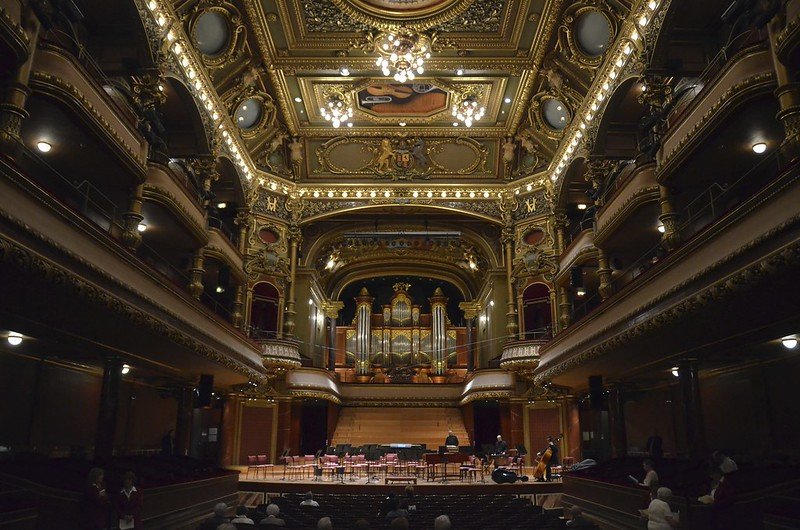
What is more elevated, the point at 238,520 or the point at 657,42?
the point at 657,42

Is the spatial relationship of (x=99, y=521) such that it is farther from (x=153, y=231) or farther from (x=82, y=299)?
(x=153, y=231)

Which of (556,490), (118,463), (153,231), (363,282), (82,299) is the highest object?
(363,282)

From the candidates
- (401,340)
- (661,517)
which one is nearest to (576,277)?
(661,517)

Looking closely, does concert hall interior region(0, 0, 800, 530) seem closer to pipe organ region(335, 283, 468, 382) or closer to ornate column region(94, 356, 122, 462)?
ornate column region(94, 356, 122, 462)

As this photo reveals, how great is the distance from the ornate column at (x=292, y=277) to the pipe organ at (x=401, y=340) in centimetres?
803

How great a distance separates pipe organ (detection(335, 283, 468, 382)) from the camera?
1190 inches

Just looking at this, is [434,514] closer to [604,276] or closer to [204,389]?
[604,276]

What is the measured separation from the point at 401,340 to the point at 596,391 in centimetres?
1608

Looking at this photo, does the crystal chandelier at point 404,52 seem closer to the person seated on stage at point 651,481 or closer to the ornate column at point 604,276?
the ornate column at point 604,276

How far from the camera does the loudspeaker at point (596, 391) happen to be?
16000 millimetres

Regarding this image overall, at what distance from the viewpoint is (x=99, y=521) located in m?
8.11

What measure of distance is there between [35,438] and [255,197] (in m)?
12.1

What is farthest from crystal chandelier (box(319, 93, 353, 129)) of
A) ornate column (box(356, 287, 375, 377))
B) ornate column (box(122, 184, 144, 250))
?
ornate column (box(356, 287, 375, 377))

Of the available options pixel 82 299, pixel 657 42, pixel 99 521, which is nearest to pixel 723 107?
pixel 657 42
